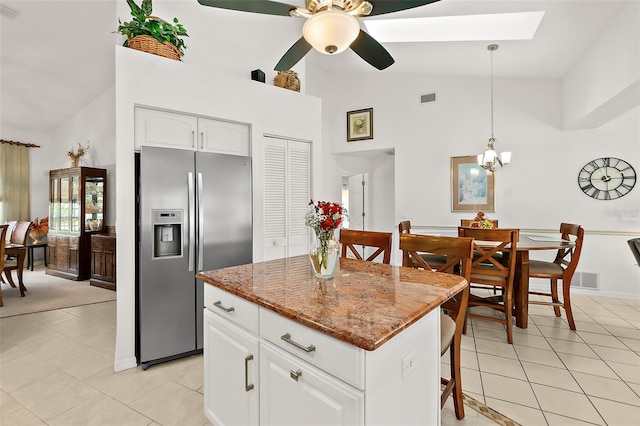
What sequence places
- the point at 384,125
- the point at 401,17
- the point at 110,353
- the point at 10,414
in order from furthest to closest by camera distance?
the point at 384,125 → the point at 401,17 → the point at 110,353 → the point at 10,414

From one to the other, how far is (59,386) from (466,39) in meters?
5.35

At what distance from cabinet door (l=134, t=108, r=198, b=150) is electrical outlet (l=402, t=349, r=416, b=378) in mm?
2360

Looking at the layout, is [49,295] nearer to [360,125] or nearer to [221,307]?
[221,307]

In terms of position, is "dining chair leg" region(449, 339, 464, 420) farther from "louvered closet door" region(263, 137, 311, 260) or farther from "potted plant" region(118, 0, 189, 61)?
"potted plant" region(118, 0, 189, 61)

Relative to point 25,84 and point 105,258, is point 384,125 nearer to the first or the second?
point 105,258

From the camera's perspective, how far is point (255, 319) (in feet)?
4.07

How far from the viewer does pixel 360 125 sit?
18.4 ft

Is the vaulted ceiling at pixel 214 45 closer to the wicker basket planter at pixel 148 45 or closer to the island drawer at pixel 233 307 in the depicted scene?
the wicker basket planter at pixel 148 45

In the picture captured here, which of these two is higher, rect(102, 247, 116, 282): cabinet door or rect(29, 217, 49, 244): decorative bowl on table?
rect(29, 217, 49, 244): decorative bowl on table

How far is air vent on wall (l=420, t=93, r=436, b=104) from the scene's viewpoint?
5047 millimetres

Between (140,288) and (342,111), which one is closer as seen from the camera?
(140,288)

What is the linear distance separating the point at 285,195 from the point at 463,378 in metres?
2.24

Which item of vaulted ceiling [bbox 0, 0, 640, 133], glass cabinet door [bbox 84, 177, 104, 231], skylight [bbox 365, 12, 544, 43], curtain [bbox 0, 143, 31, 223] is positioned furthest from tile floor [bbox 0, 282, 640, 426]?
curtain [bbox 0, 143, 31, 223]

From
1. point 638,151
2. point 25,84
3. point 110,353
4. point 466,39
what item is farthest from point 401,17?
point 25,84
